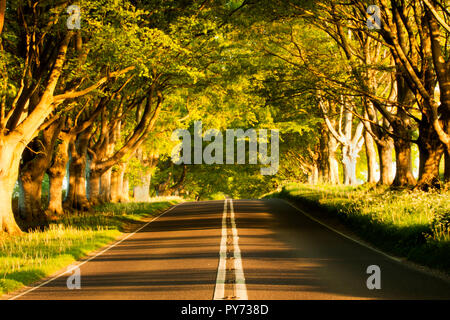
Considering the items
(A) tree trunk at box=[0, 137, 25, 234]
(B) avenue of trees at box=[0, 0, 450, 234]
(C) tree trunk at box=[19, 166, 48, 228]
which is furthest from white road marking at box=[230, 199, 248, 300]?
(C) tree trunk at box=[19, 166, 48, 228]

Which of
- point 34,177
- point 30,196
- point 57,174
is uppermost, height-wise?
point 57,174

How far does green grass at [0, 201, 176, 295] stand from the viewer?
41.7ft

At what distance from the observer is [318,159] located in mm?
62750

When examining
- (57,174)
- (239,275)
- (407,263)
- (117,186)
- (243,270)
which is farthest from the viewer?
(117,186)

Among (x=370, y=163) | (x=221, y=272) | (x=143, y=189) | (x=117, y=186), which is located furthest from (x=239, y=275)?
(x=143, y=189)

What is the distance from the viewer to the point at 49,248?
16641 millimetres

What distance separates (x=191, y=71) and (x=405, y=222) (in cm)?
1086

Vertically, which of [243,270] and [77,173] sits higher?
[77,173]

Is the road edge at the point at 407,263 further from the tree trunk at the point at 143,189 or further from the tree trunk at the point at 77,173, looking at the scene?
the tree trunk at the point at 143,189

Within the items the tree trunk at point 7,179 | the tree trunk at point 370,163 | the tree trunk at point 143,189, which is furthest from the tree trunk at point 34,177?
the tree trunk at point 143,189

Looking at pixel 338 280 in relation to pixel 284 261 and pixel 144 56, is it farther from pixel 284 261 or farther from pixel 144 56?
pixel 144 56

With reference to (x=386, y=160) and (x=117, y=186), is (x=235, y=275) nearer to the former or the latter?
(x=386, y=160)
